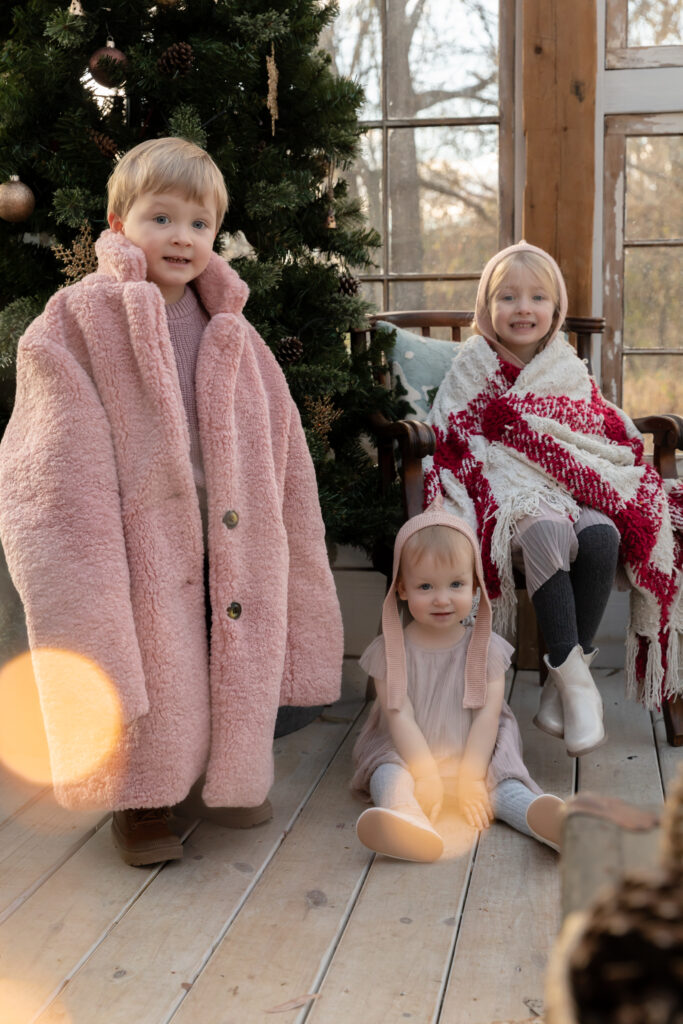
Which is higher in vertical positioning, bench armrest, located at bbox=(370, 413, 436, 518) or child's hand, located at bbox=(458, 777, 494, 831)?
bench armrest, located at bbox=(370, 413, 436, 518)

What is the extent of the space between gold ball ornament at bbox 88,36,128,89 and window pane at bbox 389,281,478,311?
1.31 meters

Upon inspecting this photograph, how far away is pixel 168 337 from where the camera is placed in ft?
5.83

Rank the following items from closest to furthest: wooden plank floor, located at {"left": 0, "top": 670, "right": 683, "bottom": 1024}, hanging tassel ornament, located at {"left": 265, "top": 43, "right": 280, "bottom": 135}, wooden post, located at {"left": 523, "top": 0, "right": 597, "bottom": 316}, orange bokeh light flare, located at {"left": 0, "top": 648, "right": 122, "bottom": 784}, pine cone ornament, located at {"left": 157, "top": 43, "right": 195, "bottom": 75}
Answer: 1. wooden plank floor, located at {"left": 0, "top": 670, "right": 683, "bottom": 1024}
2. orange bokeh light flare, located at {"left": 0, "top": 648, "right": 122, "bottom": 784}
3. pine cone ornament, located at {"left": 157, "top": 43, "right": 195, "bottom": 75}
4. hanging tassel ornament, located at {"left": 265, "top": 43, "right": 280, "bottom": 135}
5. wooden post, located at {"left": 523, "top": 0, "right": 597, "bottom": 316}

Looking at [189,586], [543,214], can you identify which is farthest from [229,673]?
[543,214]

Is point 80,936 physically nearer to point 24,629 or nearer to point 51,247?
point 24,629

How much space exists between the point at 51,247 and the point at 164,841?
1287 millimetres

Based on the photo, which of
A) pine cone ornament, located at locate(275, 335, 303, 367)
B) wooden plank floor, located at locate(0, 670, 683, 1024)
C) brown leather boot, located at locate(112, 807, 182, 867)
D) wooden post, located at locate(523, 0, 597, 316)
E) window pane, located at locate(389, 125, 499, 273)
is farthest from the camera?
window pane, located at locate(389, 125, 499, 273)

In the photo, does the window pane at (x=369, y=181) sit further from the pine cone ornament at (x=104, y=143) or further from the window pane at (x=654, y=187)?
the pine cone ornament at (x=104, y=143)

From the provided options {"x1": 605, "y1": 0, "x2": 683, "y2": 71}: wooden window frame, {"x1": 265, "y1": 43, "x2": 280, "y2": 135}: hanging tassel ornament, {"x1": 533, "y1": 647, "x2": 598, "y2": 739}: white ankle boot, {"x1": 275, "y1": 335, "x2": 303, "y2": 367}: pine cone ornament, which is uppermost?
{"x1": 605, "y1": 0, "x2": 683, "y2": 71}: wooden window frame

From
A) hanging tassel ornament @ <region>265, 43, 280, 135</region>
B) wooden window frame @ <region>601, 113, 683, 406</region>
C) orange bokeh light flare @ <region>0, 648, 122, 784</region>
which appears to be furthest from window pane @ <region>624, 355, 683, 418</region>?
orange bokeh light flare @ <region>0, 648, 122, 784</region>

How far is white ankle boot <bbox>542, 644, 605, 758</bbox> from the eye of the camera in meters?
2.11

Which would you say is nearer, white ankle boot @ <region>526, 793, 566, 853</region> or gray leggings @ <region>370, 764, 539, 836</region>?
white ankle boot @ <region>526, 793, 566, 853</region>

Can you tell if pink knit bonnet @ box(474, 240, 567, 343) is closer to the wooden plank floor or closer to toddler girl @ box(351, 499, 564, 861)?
toddler girl @ box(351, 499, 564, 861)

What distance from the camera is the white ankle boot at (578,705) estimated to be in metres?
2.11
